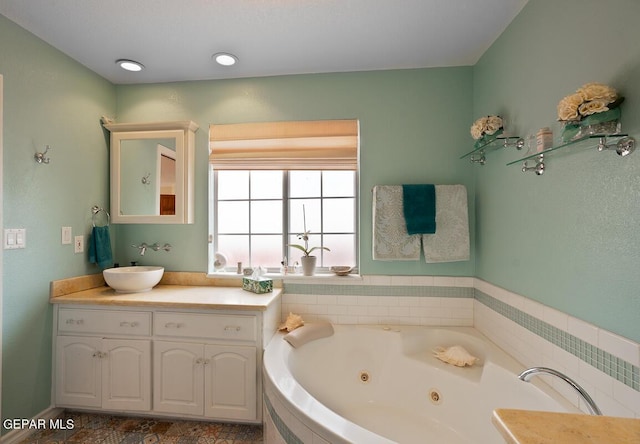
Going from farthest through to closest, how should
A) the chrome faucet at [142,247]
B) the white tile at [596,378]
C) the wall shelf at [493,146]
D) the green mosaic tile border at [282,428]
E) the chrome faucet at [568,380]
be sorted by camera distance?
the chrome faucet at [142,247]
the wall shelf at [493,146]
the green mosaic tile border at [282,428]
the white tile at [596,378]
the chrome faucet at [568,380]

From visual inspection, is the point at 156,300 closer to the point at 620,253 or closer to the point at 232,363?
the point at 232,363

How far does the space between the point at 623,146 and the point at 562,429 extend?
A: 100cm

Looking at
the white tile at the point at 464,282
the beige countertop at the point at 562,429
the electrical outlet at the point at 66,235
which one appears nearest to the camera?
the beige countertop at the point at 562,429

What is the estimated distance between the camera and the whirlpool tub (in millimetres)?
1378

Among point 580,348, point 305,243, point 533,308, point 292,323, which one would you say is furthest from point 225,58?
point 580,348

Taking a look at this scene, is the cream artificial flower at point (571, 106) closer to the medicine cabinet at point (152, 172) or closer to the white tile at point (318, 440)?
the white tile at point (318, 440)

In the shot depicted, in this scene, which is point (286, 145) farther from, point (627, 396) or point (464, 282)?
point (627, 396)

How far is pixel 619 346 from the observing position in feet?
3.63

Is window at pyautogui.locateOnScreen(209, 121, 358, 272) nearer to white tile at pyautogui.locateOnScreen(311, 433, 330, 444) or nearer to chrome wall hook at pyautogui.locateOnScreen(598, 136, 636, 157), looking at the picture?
white tile at pyautogui.locateOnScreen(311, 433, 330, 444)

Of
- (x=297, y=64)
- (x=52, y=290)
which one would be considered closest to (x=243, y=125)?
(x=297, y=64)

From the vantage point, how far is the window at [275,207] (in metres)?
2.48

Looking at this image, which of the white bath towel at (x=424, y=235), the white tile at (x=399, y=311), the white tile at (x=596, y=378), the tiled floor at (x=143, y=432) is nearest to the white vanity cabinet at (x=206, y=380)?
the tiled floor at (x=143, y=432)

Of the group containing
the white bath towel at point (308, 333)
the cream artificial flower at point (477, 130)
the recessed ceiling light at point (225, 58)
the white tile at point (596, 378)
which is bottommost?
the white bath towel at point (308, 333)

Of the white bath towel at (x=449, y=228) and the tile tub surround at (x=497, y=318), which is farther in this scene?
the white bath towel at (x=449, y=228)
